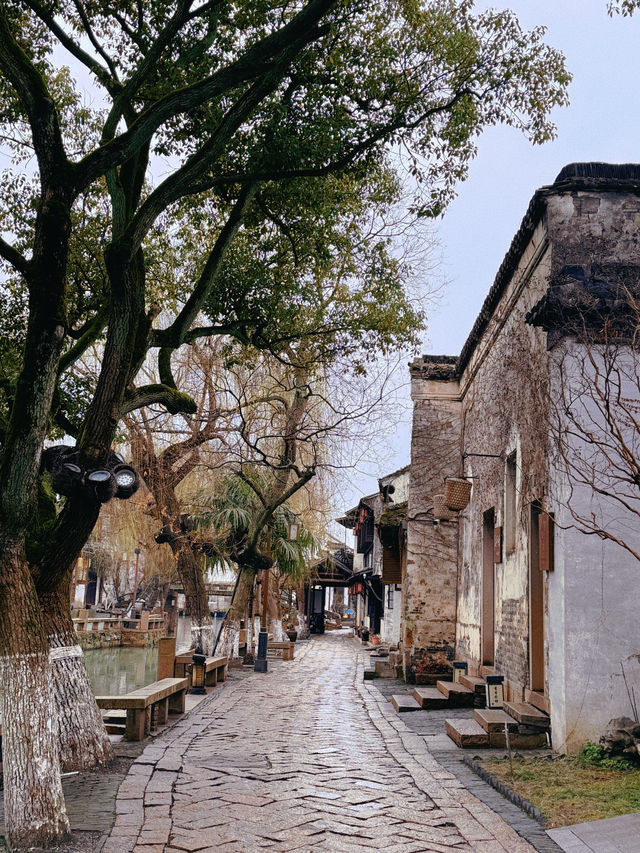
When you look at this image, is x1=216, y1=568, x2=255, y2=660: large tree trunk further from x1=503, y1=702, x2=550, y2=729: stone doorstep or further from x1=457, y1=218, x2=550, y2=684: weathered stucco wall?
x1=503, y1=702, x2=550, y2=729: stone doorstep

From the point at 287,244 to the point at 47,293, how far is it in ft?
15.8

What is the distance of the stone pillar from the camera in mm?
15789

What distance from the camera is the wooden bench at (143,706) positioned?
8.62 meters

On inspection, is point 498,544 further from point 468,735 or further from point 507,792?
point 507,792

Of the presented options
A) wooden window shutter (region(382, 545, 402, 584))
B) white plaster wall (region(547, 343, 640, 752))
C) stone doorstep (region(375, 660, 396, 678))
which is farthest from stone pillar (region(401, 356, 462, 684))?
white plaster wall (region(547, 343, 640, 752))

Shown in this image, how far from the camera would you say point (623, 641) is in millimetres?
7582

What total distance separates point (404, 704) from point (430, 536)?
482 centimetres

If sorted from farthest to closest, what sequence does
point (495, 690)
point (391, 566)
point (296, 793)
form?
point (391, 566)
point (495, 690)
point (296, 793)

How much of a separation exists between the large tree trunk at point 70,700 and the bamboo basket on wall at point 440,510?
8.39m

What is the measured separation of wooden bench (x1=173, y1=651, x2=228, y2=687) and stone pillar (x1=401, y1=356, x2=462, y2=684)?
357 cm

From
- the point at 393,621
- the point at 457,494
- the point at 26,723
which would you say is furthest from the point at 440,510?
the point at 393,621

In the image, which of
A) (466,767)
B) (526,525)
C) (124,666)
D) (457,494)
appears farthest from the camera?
(124,666)

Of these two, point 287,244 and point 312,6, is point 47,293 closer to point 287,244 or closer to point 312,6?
point 312,6

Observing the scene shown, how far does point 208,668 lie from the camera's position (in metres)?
13.9
